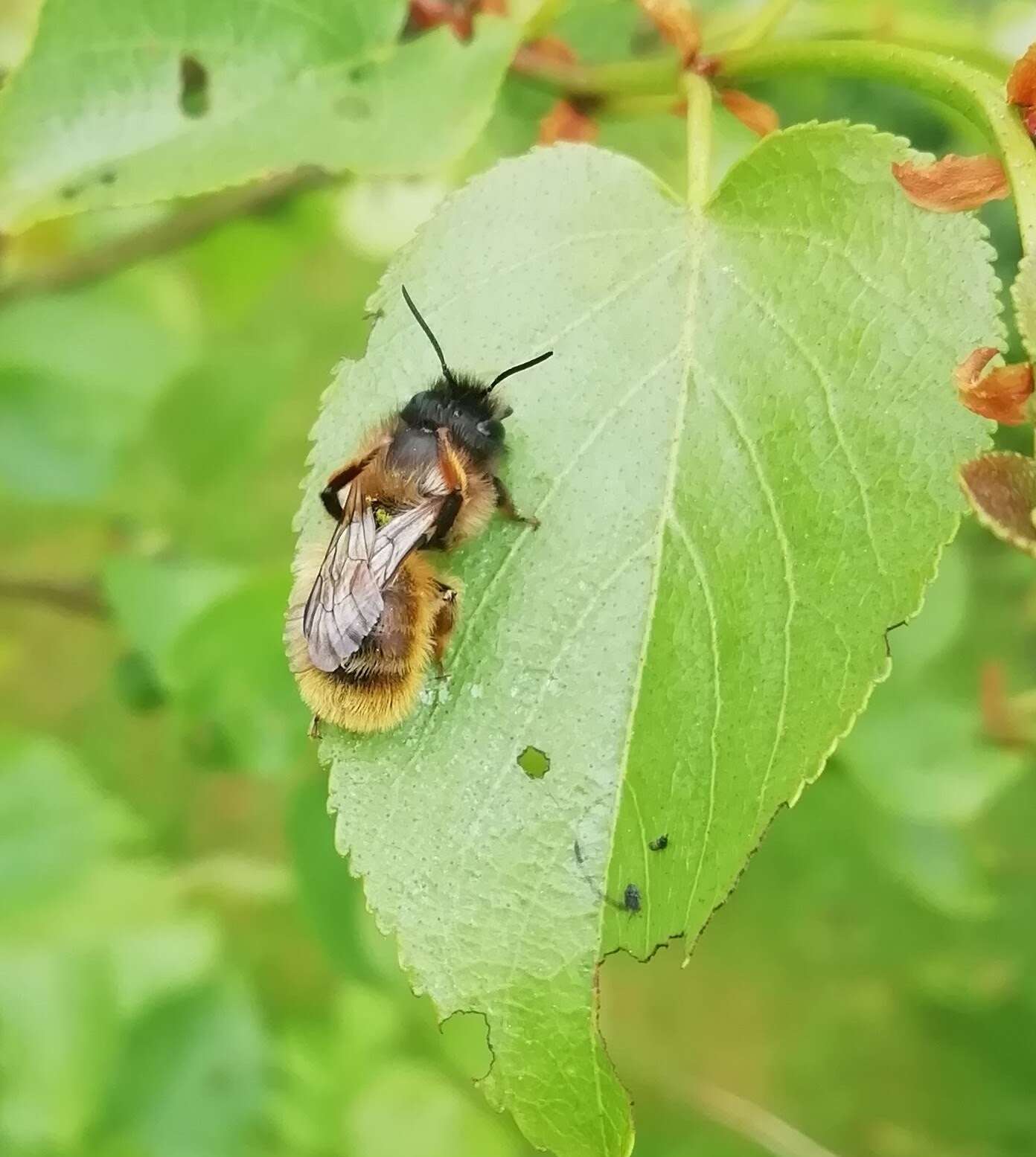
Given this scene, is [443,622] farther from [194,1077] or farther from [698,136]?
[194,1077]

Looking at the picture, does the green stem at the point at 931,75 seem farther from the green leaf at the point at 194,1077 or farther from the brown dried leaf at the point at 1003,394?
the green leaf at the point at 194,1077

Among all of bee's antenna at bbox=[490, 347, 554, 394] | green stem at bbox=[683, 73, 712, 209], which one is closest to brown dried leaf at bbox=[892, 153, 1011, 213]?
green stem at bbox=[683, 73, 712, 209]

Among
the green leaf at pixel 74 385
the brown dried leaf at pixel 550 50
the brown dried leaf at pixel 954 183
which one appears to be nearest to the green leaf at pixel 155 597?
the green leaf at pixel 74 385

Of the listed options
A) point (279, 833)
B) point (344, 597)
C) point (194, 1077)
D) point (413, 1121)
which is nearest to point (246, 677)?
point (344, 597)

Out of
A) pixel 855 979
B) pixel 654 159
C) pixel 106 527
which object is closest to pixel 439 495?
pixel 654 159

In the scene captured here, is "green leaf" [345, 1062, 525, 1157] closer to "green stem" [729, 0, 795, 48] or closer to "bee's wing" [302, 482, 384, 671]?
"bee's wing" [302, 482, 384, 671]

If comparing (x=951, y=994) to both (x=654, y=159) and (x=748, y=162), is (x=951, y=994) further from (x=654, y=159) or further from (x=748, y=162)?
(x=748, y=162)
